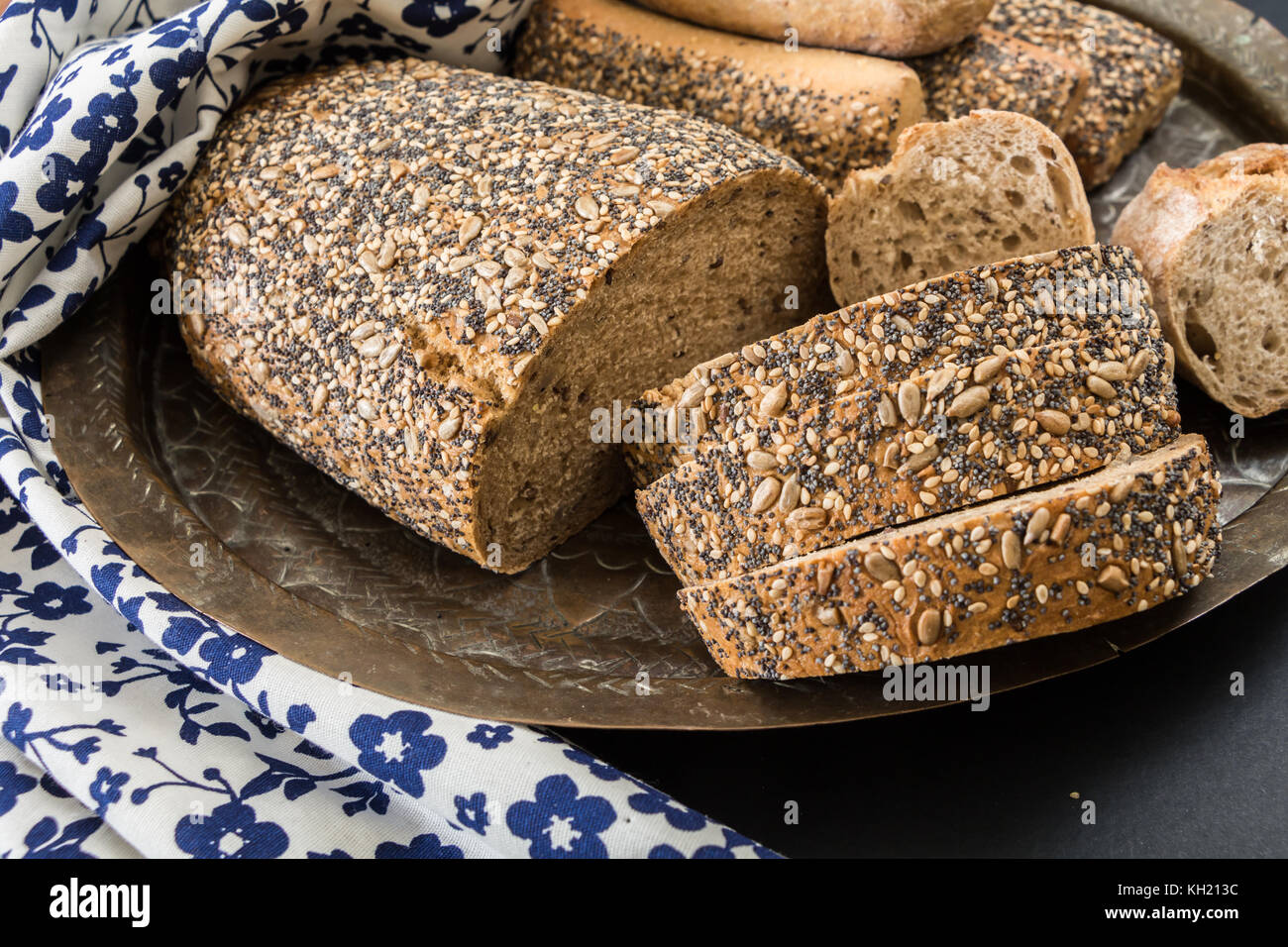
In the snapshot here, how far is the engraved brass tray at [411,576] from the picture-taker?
2.29 meters

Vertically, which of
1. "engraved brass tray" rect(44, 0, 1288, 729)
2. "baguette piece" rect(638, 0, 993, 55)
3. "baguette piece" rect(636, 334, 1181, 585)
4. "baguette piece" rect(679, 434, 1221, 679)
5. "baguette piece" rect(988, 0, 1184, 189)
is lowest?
"engraved brass tray" rect(44, 0, 1288, 729)

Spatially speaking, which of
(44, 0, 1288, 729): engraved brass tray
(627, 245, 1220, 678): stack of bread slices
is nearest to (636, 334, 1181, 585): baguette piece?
(627, 245, 1220, 678): stack of bread slices

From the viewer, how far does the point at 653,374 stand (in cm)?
281

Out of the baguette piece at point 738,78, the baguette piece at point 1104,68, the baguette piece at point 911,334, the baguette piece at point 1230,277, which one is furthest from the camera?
the baguette piece at point 1104,68

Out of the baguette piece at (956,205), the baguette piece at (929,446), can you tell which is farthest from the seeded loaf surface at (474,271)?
the baguette piece at (929,446)

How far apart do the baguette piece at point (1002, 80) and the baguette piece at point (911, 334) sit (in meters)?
1.07

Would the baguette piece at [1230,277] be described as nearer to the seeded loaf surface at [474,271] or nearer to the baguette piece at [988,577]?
the baguette piece at [988,577]

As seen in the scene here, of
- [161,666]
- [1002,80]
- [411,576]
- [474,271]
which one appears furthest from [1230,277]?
[161,666]

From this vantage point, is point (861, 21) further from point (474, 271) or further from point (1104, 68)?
point (474, 271)

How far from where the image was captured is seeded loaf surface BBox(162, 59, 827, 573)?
2463mm

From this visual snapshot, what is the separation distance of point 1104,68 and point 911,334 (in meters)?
1.84

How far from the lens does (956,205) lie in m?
2.85

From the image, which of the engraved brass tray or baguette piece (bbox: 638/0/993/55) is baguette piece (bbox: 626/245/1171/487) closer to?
the engraved brass tray

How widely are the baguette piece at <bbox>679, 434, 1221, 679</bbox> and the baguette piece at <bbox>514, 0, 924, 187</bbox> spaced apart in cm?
140
